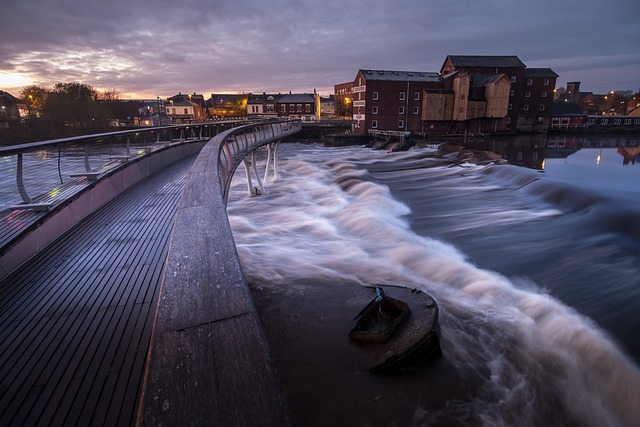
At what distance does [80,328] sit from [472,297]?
629 cm

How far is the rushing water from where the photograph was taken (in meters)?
4.30

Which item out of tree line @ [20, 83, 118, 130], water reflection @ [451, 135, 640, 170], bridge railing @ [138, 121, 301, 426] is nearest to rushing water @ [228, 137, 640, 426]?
bridge railing @ [138, 121, 301, 426]

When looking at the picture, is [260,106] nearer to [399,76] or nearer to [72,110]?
[72,110]

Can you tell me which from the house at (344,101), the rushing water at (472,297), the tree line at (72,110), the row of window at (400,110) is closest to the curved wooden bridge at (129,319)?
the rushing water at (472,297)

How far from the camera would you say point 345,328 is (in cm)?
558

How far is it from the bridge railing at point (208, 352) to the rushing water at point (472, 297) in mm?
2776

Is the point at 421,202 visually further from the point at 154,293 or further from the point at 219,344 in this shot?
the point at 219,344

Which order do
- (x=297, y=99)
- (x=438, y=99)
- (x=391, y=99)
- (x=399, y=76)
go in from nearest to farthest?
(x=438, y=99), (x=391, y=99), (x=399, y=76), (x=297, y=99)

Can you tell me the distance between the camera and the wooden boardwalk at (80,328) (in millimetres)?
2426

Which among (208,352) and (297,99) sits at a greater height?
(297,99)

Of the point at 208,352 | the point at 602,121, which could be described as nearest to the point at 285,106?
the point at 602,121

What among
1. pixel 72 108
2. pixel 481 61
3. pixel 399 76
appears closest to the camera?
pixel 399 76

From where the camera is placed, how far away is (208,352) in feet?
4.96

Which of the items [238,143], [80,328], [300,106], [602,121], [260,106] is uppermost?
[260,106]
